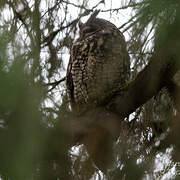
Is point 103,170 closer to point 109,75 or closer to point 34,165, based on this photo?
point 34,165

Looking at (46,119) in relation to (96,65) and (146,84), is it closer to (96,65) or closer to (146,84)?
(146,84)

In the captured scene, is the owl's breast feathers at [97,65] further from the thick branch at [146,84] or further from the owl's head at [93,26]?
the thick branch at [146,84]

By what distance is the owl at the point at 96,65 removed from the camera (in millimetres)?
2803

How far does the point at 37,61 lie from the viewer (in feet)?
3.67

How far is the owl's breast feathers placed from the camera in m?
2.80

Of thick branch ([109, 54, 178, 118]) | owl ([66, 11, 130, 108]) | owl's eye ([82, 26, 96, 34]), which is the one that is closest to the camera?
thick branch ([109, 54, 178, 118])

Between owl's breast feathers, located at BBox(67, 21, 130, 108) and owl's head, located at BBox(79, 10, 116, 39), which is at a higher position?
owl's head, located at BBox(79, 10, 116, 39)

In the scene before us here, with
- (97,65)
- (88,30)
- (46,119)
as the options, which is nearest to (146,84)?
(46,119)

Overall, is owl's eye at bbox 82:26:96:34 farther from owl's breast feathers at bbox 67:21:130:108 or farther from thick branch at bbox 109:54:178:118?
thick branch at bbox 109:54:178:118

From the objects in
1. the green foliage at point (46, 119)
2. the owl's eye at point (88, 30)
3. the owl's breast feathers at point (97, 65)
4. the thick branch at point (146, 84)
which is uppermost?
the owl's eye at point (88, 30)

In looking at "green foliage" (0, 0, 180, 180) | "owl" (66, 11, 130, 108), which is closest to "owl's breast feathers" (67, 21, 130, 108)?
"owl" (66, 11, 130, 108)

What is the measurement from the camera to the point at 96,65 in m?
2.81

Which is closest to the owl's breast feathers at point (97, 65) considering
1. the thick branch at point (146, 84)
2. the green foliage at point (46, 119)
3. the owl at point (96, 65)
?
the owl at point (96, 65)

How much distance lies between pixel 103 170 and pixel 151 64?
1.52 feet
